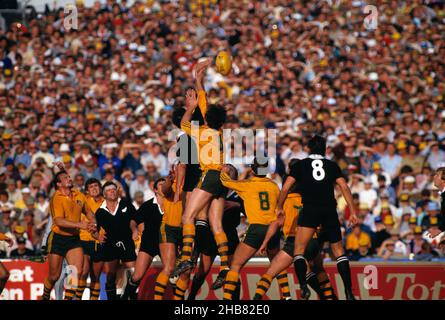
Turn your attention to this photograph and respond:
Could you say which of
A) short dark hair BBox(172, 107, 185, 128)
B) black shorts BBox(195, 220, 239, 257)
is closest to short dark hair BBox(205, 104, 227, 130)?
short dark hair BBox(172, 107, 185, 128)

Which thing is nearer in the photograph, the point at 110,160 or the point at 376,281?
the point at 376,281

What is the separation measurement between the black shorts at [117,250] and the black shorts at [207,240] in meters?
1.37

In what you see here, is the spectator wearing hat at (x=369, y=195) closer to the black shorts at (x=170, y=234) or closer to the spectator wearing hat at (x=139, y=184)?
the spectator wearing hat at (x=139, y=184)

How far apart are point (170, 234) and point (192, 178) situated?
3.02 ft

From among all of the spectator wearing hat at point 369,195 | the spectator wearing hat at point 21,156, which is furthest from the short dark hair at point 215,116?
the spectator wearing hat at point 21,156

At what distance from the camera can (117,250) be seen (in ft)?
54.3

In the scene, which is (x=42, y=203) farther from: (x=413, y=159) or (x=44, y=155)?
(x=413, y=159)

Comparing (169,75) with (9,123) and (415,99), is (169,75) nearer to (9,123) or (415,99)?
(9,123)

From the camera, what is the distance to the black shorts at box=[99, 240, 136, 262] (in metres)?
16.5

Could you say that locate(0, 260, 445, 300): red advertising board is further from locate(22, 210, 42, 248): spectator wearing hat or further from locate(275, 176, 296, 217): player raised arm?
locate(22, 210, 42, 248): spectator wearing hat

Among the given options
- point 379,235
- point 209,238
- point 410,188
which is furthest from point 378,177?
point 209,238

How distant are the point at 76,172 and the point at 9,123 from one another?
3828 millimetres

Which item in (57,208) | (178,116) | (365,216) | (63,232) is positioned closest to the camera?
(178,116)

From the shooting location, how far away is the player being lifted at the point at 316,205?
1452 cm
